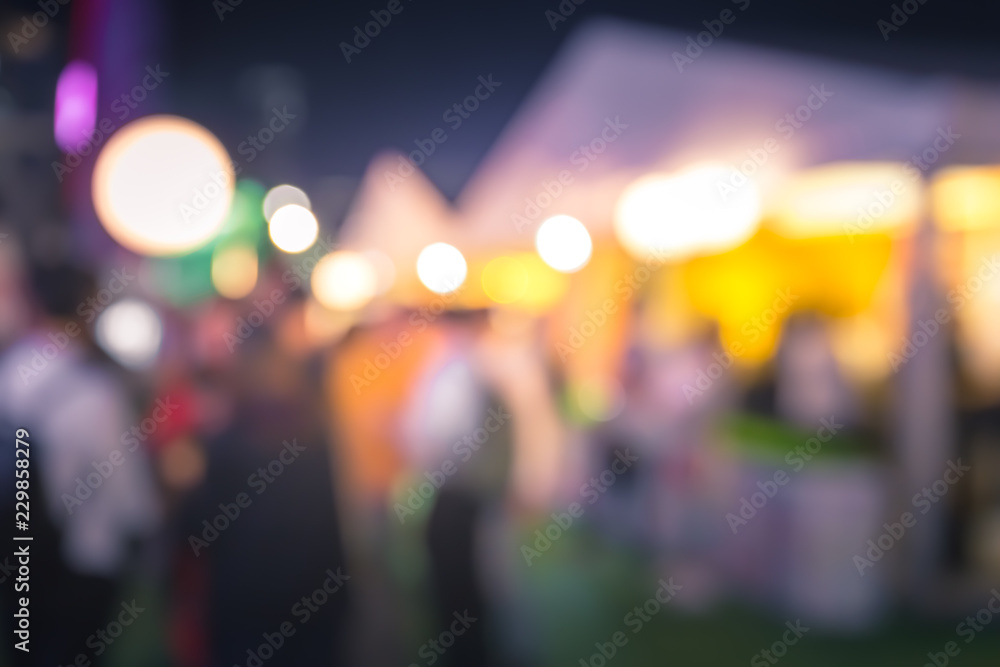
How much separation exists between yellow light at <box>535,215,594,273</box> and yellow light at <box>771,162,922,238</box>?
1189 mm

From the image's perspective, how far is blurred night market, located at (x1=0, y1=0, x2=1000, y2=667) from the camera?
2.17 m

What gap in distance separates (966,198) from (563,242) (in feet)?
6.98

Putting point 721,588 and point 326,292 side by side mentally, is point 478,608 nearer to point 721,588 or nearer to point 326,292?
point 721,588

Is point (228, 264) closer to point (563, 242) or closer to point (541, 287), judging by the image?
point (563, 242)

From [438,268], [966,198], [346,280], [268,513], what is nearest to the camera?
[268,513]

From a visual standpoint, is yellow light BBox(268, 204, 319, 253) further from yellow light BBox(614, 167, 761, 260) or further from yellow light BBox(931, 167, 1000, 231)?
yellow light BBox(931, 167, 1000, 231)

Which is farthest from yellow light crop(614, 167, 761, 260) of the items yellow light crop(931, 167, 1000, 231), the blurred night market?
yellow light crop(931, 167, 1000, 231)

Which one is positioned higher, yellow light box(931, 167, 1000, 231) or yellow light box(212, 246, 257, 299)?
yellow light box(931, 167, 1000, 231)

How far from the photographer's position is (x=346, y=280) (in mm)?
4094

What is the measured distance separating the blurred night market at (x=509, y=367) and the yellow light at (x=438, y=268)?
0.02 metres

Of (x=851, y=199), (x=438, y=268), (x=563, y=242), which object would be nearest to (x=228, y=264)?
(x=438, y=268)

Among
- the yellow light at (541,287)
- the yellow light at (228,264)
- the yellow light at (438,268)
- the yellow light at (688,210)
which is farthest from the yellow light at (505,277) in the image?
the yellow light at (228,264)

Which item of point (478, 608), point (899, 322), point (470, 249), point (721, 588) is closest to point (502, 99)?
point (470, 249)

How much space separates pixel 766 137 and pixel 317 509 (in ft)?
8.30
